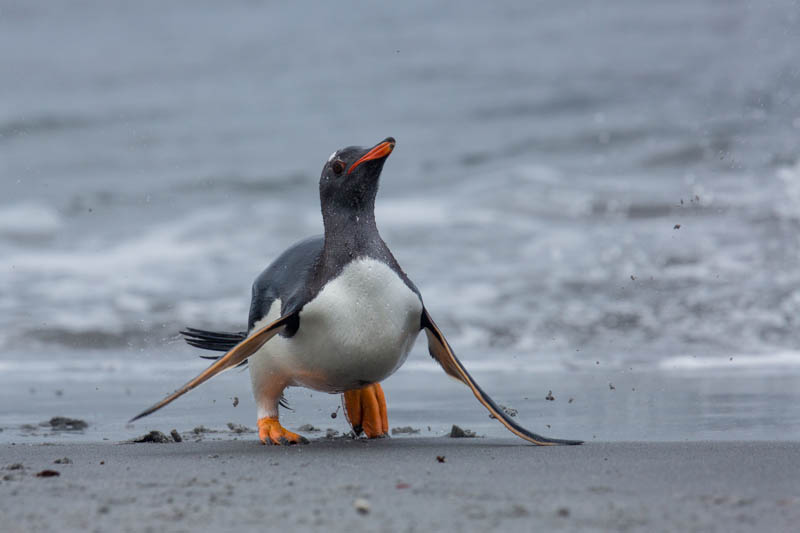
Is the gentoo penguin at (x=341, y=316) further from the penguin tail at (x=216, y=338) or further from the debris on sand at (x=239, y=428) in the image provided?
the debris on sand at (x=239, y=428)

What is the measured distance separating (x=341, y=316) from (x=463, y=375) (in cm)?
60

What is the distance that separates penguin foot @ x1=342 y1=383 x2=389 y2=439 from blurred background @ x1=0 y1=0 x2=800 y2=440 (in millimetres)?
523

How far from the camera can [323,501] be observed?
2.66 metres

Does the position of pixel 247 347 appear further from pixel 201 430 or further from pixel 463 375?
pixel 201 430

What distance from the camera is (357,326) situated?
3848mm

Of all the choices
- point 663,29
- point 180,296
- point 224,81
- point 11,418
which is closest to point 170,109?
point 224,81

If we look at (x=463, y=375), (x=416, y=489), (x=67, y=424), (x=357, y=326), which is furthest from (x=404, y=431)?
(x=416, y=489)

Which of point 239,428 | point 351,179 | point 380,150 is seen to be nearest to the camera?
point 380,150

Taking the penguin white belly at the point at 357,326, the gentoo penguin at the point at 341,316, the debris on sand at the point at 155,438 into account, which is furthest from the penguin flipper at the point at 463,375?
the debris on sand at the point at 155,438

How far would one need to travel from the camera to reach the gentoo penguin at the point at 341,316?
12.7 feet

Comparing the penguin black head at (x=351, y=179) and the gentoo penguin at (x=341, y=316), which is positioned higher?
the penguin black head at (x=351, y=179)

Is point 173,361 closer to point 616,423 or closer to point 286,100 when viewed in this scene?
point 616,423

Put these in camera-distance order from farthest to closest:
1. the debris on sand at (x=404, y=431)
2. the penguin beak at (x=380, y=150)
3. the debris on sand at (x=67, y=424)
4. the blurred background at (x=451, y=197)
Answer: the blurred background at (x=451, y=197)
the debris on sand at (x=67, y=424)
the debris on sand at (x=404, y=431)
the penguin beak at (x=380, y=150)

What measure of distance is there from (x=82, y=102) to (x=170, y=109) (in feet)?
5.95
